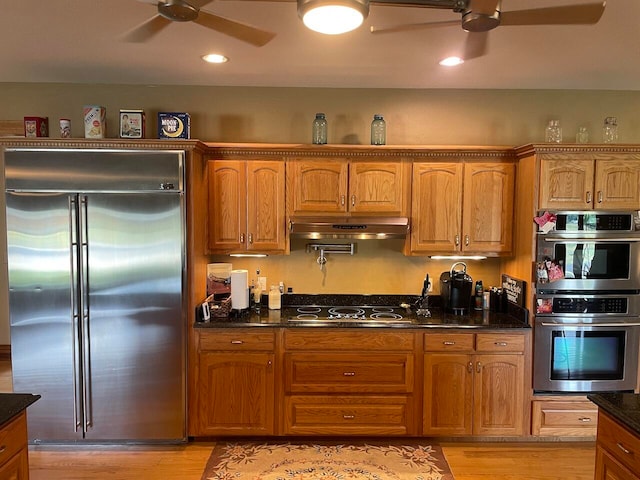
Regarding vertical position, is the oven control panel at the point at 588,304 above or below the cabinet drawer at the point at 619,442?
above

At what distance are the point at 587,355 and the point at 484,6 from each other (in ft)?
8.47

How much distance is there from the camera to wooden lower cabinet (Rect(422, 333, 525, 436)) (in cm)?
311

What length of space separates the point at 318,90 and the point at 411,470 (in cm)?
282

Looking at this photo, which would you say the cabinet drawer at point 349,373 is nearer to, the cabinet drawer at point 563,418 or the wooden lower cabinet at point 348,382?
the wooden lower cabinet at point 348,382

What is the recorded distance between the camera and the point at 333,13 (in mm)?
1551

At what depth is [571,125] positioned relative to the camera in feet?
11.6

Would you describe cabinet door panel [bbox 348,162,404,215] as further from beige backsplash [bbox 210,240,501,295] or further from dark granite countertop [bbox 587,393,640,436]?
dark granite countertop [bbox 587,393,640,436]

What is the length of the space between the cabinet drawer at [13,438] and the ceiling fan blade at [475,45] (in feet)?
8.64

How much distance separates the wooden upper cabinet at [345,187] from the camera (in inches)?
132

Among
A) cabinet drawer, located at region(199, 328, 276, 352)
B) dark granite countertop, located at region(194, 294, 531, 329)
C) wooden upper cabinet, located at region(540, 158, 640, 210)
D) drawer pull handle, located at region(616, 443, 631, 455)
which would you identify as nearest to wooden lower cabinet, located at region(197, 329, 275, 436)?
cabinet drawer, located at region(199, 328, 276, 352)

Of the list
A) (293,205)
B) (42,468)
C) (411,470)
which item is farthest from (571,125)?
(42,468)

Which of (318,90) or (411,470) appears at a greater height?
(318,90)

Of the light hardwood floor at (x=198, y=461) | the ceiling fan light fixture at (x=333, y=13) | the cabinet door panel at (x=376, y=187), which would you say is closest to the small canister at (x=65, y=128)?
the cabinet door panel at (x=376, y=187)

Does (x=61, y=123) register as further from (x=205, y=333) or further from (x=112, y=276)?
(x=205, y=333)
